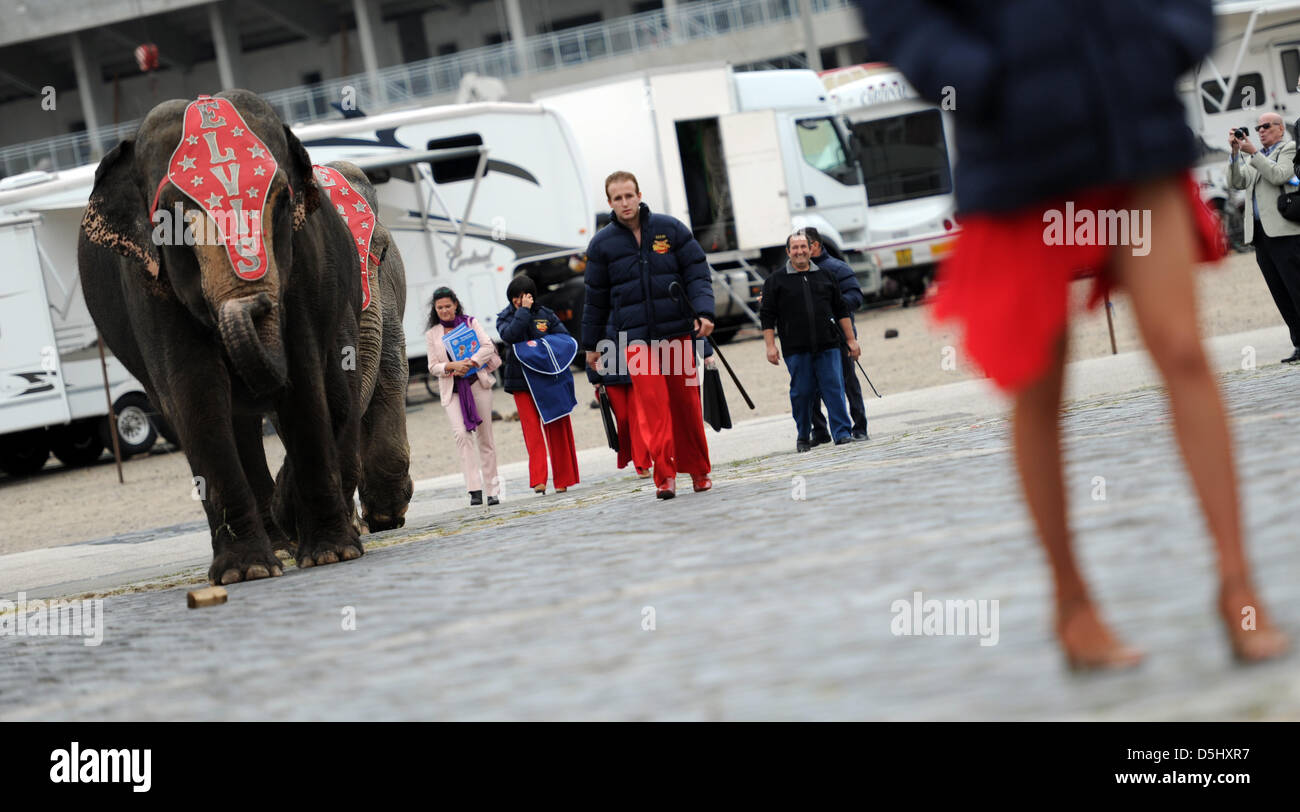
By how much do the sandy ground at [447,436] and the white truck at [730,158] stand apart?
275cm

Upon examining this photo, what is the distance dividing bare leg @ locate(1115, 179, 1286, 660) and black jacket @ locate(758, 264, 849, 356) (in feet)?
32.3

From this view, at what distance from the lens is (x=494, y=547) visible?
806 cm

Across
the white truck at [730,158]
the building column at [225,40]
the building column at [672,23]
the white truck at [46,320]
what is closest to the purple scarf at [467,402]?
the white truck at [46,320]

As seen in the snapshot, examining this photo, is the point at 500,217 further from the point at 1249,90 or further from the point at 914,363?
the point at 1249,90

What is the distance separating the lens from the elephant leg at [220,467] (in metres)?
8.42

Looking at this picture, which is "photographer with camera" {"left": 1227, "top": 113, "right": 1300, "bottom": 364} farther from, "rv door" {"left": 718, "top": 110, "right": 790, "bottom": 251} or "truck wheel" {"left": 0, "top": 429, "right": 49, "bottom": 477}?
"truck wheel" {"left": 0, "top": 429, "right": 49, "bottom": 477}

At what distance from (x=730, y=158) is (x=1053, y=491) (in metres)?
24.6

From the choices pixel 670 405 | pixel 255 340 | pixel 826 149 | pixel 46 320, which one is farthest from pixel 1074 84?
pixel 826 149

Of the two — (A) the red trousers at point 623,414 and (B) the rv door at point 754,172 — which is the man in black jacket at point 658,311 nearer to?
(A) the red trousers at point 623,414

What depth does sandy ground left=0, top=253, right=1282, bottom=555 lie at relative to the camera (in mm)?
17062

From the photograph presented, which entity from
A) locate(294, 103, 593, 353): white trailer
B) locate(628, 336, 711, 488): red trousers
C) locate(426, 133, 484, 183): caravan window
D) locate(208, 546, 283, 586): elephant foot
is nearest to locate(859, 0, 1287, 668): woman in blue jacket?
locate(208, 546, 283, 586): elephant foot

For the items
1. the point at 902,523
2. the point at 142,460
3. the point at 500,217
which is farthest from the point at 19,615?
the point at 500,217

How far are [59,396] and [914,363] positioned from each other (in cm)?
1123

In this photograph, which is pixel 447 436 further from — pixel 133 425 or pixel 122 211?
pixel 122 211
